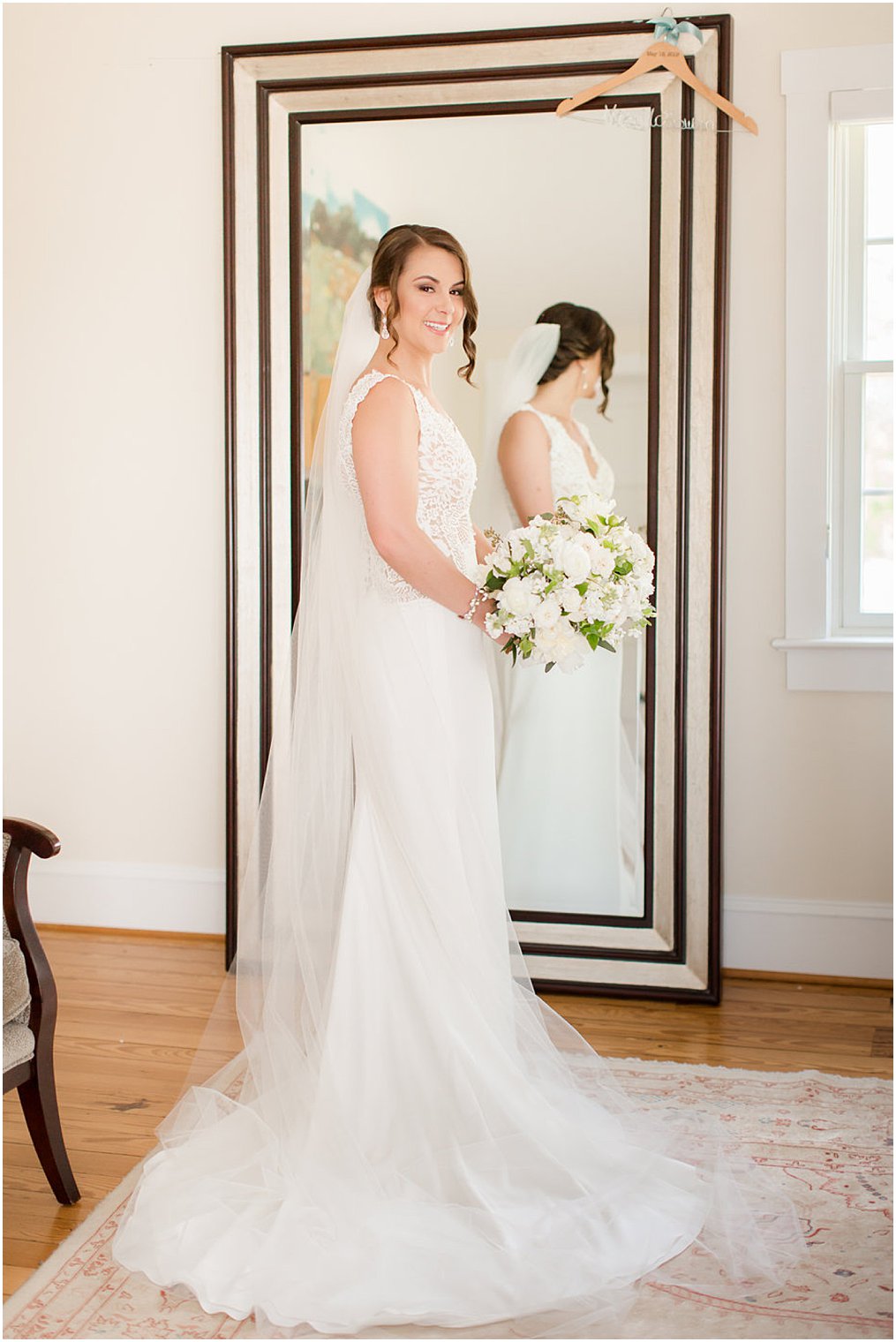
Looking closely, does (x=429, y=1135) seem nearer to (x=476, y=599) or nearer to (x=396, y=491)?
(x=476, y=599)

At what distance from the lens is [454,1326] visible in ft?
6.33

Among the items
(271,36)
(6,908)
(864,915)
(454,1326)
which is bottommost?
(454,1326)

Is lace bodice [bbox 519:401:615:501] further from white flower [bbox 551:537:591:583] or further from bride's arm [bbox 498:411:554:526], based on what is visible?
white flower [bbox 551:537:591:583]

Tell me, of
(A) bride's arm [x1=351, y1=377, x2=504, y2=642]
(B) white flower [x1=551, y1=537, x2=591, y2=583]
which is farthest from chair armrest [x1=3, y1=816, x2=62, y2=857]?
(B) white flower [x1=551, y1=537, x2=591, y2=583]

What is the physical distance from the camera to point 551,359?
344cm

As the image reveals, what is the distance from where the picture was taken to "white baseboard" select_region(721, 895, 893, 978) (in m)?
3.51

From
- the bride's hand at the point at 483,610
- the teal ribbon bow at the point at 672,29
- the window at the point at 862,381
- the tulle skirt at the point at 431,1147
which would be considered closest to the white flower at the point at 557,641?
the bride's hand at the point at 483,610

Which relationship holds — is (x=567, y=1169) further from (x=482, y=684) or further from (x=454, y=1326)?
(x=482, y=684)

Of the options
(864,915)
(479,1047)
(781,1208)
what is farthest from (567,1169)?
(864,915)

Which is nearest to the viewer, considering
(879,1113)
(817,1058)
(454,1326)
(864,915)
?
(454,1326)

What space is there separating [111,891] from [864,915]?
92.0 inches

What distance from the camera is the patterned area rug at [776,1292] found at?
193 cm

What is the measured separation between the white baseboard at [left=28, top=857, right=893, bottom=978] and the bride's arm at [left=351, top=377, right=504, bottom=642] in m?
1.74

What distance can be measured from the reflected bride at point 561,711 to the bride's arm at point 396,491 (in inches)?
43.5
